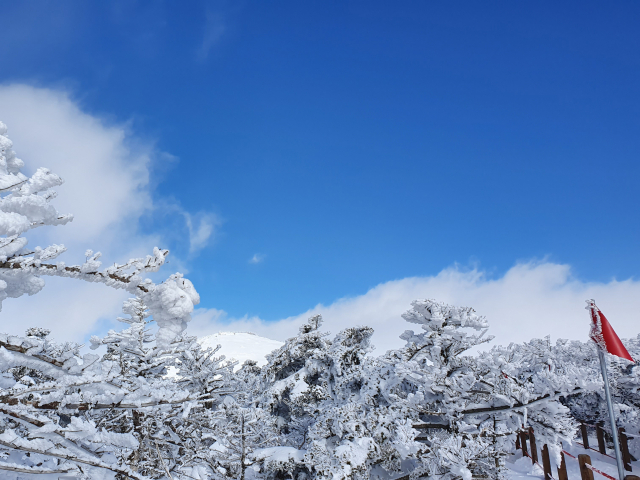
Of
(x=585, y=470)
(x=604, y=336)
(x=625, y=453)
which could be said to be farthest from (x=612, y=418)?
(x=625, y=453)

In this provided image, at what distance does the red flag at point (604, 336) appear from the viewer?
809cm

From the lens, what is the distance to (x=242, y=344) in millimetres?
64688

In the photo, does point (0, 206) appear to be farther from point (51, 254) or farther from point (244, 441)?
point (244, 441)

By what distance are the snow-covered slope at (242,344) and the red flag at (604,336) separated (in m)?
45.8

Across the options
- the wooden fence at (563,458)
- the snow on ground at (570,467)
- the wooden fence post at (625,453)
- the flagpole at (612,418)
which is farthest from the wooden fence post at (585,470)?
the wooden fence post at (625,453)

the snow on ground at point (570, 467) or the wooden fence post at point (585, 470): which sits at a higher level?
the wooden fence post at point (585, 470)

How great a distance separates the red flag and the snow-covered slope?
150 ft

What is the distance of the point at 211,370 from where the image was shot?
45.8 ft

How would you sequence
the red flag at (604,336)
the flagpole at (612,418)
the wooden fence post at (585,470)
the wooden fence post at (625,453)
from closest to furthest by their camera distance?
the wooden fence post at (585,470) → the flagpole at (612,418) → the red flag at (604,336) → the wooden fence post at (625,453)

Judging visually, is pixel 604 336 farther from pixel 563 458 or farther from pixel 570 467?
pixel 570 467

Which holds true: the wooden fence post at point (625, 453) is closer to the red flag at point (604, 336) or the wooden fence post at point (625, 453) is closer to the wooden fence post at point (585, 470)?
the wooden fence post at point (585, 470)

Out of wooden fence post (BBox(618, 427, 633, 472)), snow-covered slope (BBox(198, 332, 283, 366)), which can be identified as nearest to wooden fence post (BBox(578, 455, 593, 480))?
wooden fence post (BBox(618, 427, 633, 472))

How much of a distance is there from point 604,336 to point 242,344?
62.2m

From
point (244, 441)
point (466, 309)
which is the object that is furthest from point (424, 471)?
point (244, 441)
